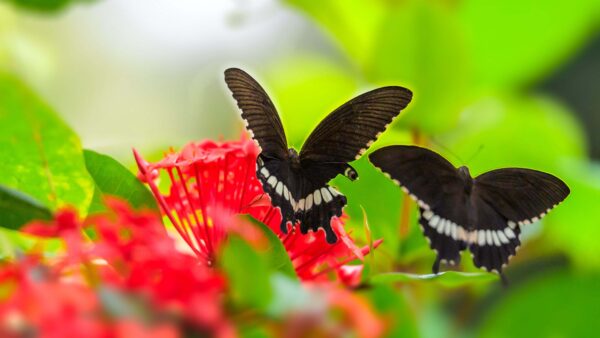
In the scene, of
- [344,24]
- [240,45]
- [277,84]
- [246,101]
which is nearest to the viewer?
[246,101]

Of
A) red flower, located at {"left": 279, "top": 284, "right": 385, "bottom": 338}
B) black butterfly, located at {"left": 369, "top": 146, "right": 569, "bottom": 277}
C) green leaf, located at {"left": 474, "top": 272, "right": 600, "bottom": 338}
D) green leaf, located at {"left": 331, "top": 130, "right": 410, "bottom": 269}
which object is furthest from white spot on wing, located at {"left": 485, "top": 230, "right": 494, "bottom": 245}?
green leaf, located at {"left": 474, "top": 272, "right": 600, "bottom": 338}

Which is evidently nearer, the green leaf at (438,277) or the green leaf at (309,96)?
the green leaf at (438,277)

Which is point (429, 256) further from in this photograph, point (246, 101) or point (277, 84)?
point (277, 84)

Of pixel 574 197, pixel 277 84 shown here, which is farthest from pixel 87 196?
pixel 277 84

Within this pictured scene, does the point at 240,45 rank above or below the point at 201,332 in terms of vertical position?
above

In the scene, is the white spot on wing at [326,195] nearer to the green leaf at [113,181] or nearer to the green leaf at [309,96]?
the green leaf at [113,181]

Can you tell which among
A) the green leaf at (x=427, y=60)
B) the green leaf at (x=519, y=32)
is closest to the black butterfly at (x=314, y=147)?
the green leaf at (x=427, y=60)

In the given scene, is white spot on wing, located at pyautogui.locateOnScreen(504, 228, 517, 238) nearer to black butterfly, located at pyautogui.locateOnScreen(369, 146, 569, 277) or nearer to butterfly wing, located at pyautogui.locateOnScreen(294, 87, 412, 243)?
black butterfly, located at pyautogui.locateOnScreen(369, 146, 569, 277)
